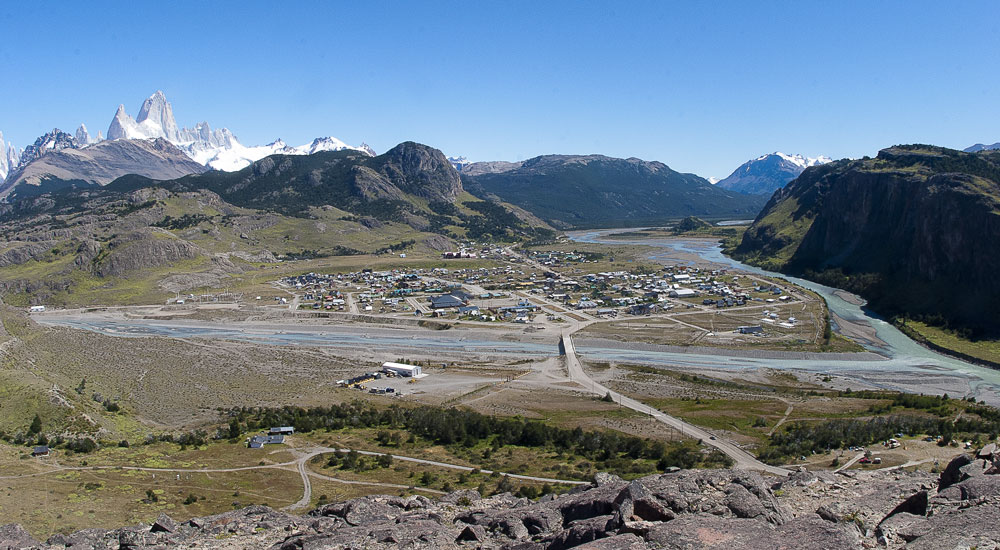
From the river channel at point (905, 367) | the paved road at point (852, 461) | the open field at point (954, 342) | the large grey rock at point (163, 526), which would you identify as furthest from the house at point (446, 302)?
the large grey rock at point (163, 526)

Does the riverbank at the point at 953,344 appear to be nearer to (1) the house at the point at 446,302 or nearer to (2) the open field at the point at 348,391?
(2) the open field at the point at 348,391

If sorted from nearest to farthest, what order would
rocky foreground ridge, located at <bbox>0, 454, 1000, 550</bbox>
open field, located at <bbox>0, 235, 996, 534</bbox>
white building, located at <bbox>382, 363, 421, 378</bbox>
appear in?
rocky foreground ridge, located at <bbox>0, 454, 1000, 550</bbox>
open field, located at <bbox>0, 235, 996, 534</bbox>
white building, located at <bbox>382, 363, 421, 378</bbox>

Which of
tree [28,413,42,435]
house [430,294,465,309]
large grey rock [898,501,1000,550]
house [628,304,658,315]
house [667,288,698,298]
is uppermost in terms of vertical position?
large grey rock [898,501,1000,550]

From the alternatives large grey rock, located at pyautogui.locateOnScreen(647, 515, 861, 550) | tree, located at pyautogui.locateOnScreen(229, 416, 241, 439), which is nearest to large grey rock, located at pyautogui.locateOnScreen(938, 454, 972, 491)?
large grey rock, located at pyautogui.locateOnScreen(647, 515, 861, 550)

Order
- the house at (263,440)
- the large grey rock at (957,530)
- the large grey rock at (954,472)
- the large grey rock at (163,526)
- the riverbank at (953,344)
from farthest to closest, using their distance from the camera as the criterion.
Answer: the riverbank at (953,344) → the house at (263,440) → the large grey rock at (163,526) → the large grey rock at (954,472) → the large grey rock at (957,530)

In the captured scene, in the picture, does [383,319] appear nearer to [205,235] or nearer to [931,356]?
[931,356]

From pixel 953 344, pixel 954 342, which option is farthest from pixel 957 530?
pixel 954 342

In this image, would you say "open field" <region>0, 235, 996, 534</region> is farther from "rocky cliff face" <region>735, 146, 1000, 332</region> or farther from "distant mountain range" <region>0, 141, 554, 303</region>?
"distant mountain range" <region>0, 141, 554, 303</region>
